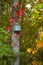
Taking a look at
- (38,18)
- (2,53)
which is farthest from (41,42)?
(2,53)

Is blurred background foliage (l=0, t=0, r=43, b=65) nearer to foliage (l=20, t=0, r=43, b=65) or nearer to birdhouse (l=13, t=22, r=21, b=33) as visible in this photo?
foliage (l=20, t=0, r=43, b=65)

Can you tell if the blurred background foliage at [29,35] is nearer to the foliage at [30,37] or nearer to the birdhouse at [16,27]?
the foliage at [30,37]


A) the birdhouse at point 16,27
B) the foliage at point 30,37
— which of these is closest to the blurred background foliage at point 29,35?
the foliage at point 30,37

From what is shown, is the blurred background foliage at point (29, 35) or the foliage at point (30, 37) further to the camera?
the foliage at point (30, 37)

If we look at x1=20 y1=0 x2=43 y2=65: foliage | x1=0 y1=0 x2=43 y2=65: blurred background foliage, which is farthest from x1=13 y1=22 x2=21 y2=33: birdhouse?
x1=20 y1=0 x2=43 y2=65: foliage

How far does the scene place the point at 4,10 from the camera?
25.8ft

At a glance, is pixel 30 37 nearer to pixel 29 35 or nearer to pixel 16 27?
pixel 29 35

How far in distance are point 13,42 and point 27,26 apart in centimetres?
71

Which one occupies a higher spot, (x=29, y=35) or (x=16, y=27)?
(x=16, y=27)

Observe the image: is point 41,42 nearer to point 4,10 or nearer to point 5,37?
point 5,37

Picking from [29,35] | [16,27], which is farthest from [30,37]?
[16,27]

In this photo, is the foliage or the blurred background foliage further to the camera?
the foliage

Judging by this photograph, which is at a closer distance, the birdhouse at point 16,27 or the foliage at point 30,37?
the birdhouse at point 16,27

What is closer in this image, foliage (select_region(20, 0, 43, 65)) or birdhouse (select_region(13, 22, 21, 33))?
birdhouse (select_region(13, 22, 21, 33))
